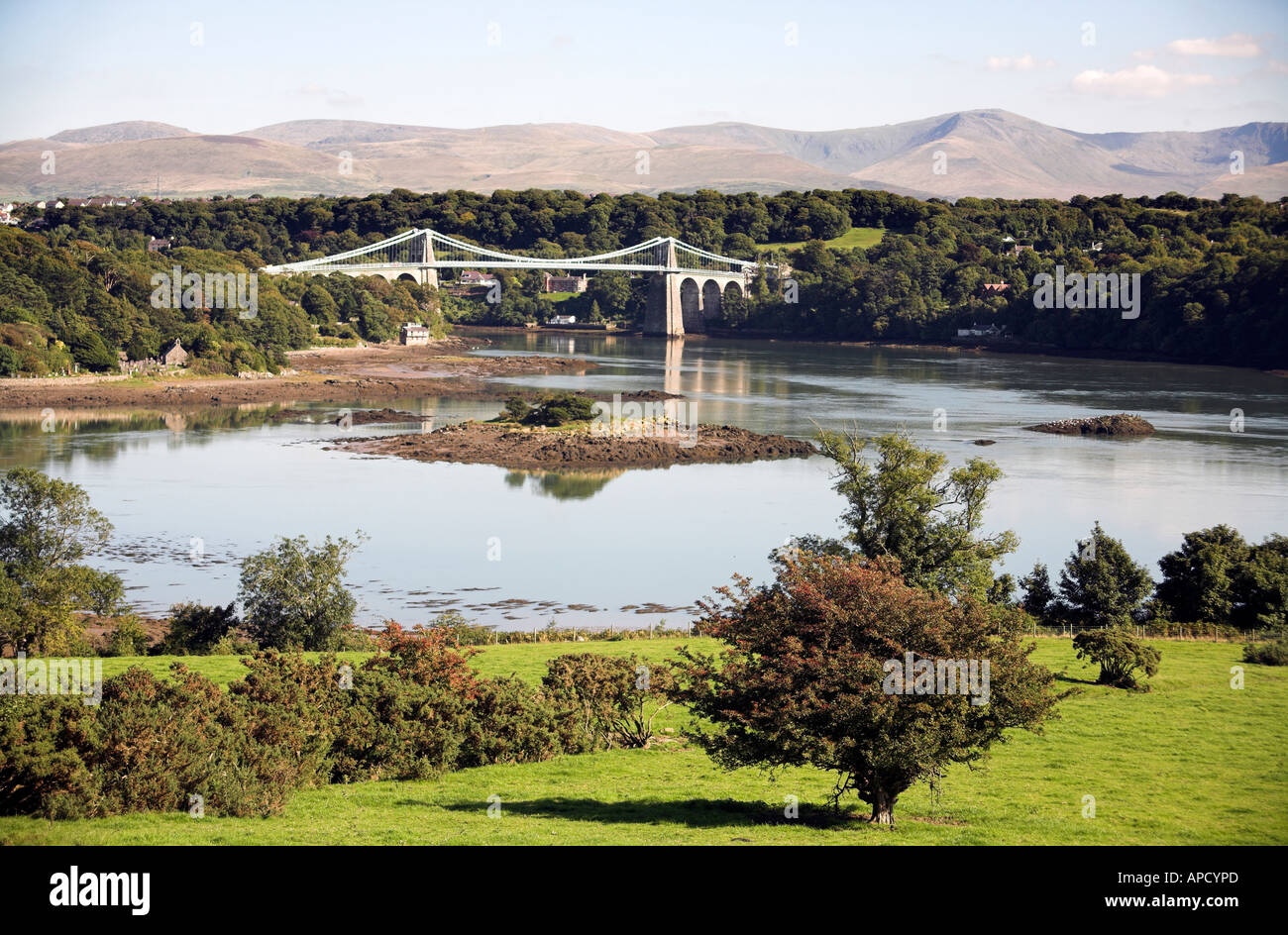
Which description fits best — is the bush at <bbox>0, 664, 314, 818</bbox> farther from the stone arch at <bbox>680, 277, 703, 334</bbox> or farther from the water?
the stone arch at <bbox>680, 277, 703, 334</bbox>

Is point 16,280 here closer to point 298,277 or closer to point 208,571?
point 298,277

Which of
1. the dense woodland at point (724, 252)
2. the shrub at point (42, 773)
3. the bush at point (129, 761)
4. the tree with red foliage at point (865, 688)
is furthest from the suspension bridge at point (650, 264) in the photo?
the tree with red foliage at point (865, 688)

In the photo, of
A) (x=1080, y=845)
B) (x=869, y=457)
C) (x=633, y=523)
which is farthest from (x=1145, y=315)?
(x=1080, y=845)

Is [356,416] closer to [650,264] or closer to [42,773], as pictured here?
[42,773]

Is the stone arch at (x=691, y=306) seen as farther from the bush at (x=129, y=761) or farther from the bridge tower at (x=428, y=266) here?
the bush at (x=129, y=761)

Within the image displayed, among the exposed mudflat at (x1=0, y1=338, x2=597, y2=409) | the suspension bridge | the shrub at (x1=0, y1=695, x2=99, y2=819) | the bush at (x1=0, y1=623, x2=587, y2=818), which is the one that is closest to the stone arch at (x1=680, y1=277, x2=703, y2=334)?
the suspension bridge

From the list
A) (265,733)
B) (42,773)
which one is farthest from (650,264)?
(42,773)

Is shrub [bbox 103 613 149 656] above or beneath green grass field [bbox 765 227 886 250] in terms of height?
beneath
